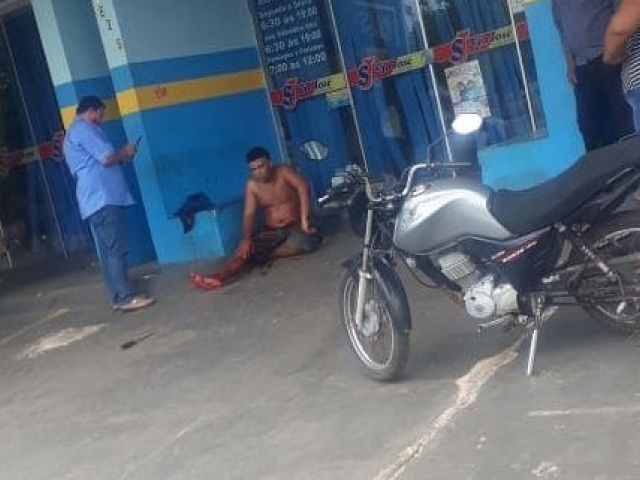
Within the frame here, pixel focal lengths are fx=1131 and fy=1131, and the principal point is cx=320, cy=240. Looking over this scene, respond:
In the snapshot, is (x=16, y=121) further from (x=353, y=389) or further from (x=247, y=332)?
(x=353, y=389)

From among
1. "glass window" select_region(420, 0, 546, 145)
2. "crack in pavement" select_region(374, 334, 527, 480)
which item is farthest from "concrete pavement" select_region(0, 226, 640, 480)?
"glass window" select_region(420, 0, 546, 145)

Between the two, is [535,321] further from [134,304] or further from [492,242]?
[134,304]

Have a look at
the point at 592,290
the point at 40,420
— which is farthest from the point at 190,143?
the point at 592,290

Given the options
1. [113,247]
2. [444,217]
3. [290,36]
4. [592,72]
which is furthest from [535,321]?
[290,36]

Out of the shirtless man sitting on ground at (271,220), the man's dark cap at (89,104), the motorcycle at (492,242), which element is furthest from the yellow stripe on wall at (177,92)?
the motorcycle at (492,242)

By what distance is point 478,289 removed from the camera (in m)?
5.36

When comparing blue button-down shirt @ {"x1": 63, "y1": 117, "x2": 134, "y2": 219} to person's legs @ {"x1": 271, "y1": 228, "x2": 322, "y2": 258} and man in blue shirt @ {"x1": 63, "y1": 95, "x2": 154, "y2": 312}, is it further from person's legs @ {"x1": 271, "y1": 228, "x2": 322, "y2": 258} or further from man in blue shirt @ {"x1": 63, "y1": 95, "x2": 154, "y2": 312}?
person's legs @ {"x1": 271, "y1": 228, "x2": 322, "y2": 258}

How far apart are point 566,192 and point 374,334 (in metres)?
1.35

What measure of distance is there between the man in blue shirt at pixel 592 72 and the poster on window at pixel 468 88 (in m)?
2.98

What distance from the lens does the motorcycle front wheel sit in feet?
18.5

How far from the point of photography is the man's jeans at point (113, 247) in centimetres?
Result: 872

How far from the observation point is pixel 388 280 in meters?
5.61

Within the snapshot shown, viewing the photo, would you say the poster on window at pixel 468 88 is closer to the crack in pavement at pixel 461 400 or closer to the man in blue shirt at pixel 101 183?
the man in blue shirt at pixel 101 183

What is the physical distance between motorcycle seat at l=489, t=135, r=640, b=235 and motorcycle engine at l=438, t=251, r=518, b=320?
31 cm
